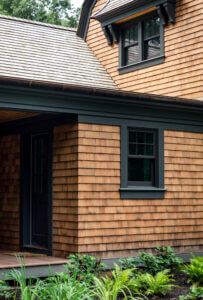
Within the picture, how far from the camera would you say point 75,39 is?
16.8 meters

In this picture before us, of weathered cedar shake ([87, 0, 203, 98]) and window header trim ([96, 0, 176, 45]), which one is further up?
window header trim ([96, 0, 176, 45])

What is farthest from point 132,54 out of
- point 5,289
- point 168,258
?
point 5,289

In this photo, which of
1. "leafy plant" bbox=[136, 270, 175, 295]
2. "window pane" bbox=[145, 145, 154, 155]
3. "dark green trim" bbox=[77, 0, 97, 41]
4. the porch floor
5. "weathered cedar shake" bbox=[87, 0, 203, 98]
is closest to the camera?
"leafy plant" bbox=[136, 270, 175, 295]

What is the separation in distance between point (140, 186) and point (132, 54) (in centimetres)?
529

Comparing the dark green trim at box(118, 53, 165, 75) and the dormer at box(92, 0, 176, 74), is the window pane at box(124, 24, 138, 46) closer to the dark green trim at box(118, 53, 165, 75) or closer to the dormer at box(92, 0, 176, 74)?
the dormer at box(92, 0, 176, 74)

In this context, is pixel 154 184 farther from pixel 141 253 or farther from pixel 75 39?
pixel 75 39

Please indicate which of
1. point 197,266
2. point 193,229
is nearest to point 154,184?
point 193,229

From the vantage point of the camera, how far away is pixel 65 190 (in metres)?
10.5

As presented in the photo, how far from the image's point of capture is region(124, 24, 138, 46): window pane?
589 inches

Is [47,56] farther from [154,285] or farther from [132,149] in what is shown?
[154,285]

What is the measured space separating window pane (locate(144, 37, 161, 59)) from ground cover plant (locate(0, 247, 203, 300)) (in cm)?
588

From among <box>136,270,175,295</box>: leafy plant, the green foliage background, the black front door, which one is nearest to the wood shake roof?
the black front door

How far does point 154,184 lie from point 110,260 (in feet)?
6.60

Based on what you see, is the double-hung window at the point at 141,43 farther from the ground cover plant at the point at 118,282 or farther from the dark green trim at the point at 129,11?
the ground cover plant at the point at 118,282
